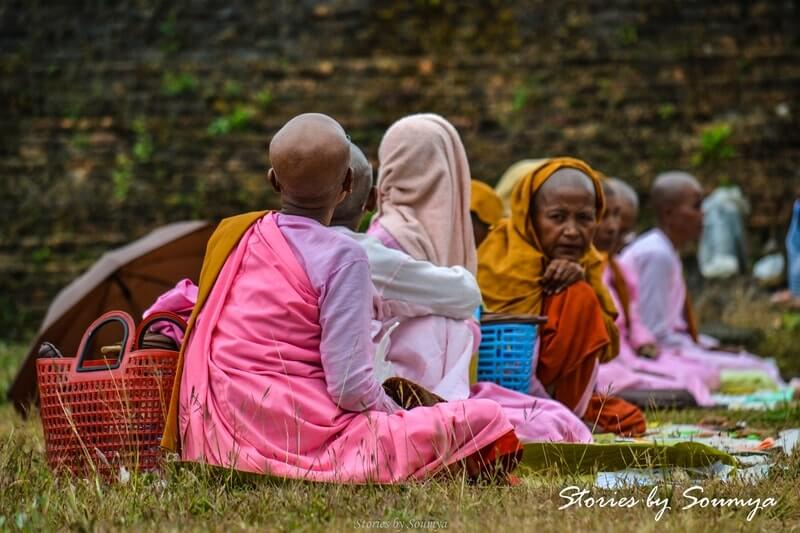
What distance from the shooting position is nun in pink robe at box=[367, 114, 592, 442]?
4.51 meters

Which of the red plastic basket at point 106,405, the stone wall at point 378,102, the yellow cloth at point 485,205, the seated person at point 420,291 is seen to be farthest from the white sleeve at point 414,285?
the stone wall at point 378,102

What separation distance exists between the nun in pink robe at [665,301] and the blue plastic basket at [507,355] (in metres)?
3.15

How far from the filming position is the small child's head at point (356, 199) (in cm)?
469

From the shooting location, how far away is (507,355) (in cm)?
513

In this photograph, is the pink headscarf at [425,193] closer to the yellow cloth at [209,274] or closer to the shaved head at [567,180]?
the shaved head at [567,180]

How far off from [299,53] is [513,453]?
30.3 feet

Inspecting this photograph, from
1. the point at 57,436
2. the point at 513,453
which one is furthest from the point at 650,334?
the point at 57,436

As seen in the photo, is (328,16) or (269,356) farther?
(328,16)

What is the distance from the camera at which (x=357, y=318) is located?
11.9ft

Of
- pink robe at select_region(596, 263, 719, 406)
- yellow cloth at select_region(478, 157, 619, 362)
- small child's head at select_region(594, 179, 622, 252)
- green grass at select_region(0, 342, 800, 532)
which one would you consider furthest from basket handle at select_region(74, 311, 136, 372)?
small child's head at select_region(594, 179, 622, 252)

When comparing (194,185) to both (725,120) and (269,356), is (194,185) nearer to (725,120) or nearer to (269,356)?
(725,120)

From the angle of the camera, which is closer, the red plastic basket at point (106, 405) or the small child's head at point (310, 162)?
the small child's head at point (310, 162)

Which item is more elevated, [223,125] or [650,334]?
[223,125]

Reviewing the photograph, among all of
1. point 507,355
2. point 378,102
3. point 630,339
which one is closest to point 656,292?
point 630,339
